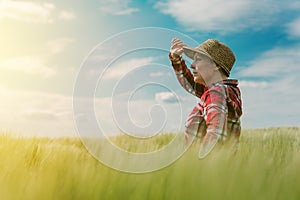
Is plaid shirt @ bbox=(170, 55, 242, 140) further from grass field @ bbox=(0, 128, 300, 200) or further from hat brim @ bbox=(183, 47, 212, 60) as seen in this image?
grass field @ bbox=(0, 128, 300, 200)

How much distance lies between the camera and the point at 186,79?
3795mm

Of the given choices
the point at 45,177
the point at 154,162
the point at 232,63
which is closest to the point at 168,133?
the point at 232,63

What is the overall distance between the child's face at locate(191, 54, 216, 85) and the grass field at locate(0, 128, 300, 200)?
128cm

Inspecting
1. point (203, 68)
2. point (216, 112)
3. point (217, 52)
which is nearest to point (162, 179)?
point (216, 112)

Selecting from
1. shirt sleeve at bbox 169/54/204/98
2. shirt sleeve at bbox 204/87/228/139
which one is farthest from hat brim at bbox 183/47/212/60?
shirt sleeve at bbox 204/87/228/139

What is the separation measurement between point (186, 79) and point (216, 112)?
73 cm

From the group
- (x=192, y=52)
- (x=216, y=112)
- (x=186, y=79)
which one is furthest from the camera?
(x=186, y=79)

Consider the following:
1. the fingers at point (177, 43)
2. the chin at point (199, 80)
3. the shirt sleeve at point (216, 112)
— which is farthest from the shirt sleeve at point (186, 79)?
the shirt sleeve at point (216, 112)

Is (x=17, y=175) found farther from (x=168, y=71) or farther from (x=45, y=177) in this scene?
(x=168, y=71)

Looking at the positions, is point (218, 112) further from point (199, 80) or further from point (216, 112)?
point (199, 80)

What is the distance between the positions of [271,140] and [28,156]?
2107 millimetres

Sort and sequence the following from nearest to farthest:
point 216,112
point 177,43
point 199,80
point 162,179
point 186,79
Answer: point 162,179, point 216,112, point 177,43, point 199,80, point 186,79

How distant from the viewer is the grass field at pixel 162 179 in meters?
2.02

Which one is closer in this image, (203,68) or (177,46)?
(177,46)
